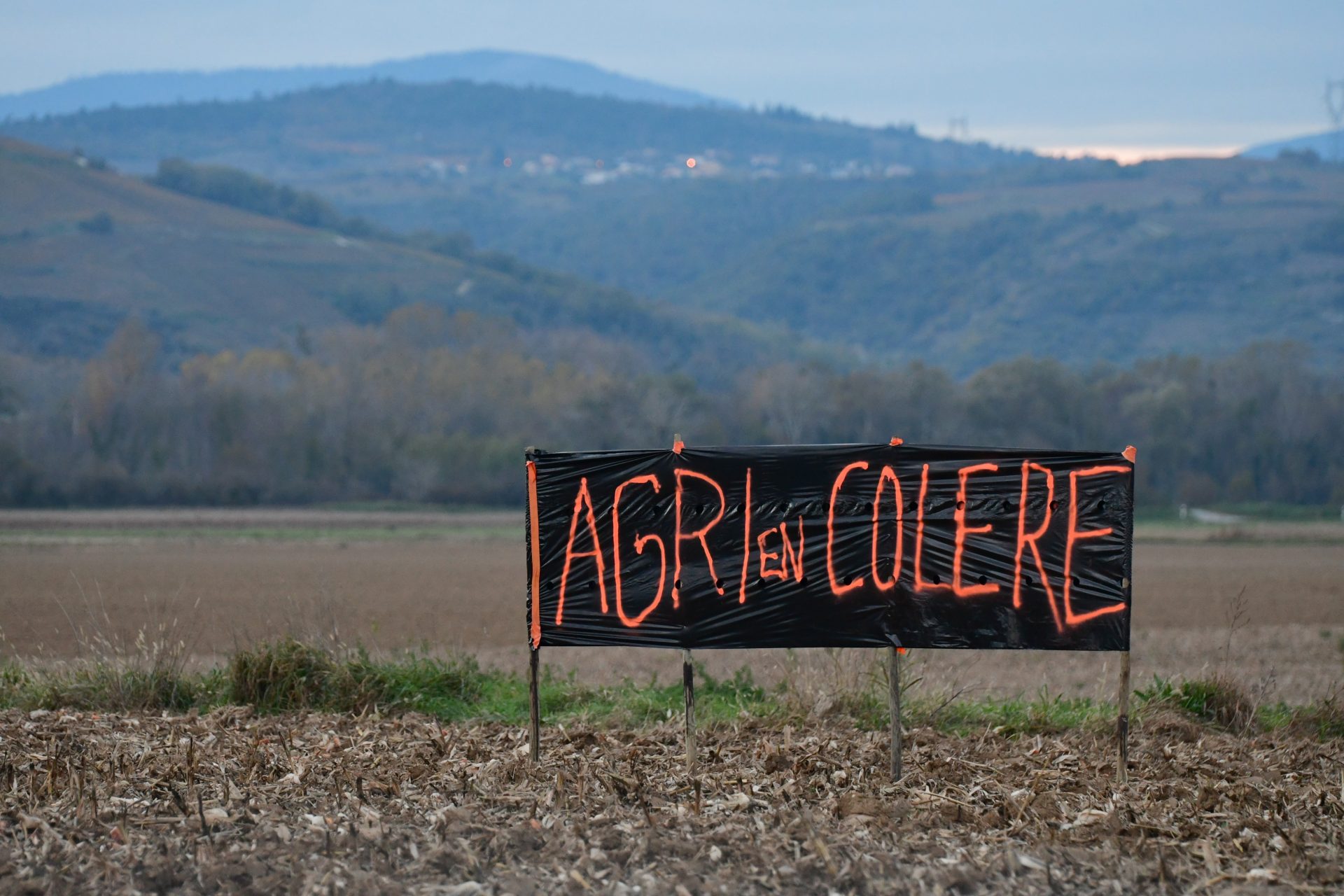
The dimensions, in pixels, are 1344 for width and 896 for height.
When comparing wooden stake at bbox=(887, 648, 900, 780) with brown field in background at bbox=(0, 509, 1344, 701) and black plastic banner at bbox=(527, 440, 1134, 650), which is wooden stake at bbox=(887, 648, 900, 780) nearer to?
black plastic banner at bbox=(527, 440, 1134, 650)

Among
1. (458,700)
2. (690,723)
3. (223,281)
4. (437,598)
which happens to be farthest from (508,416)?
(690,723)

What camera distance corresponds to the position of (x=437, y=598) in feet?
100

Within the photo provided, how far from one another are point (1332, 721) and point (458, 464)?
6658 cm

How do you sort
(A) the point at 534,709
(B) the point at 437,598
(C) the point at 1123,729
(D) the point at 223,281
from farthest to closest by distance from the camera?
(D) the point at 223,281 < (B) the point at 437,598 < (A) the point at 534,709 < (C) the point at 1123,729

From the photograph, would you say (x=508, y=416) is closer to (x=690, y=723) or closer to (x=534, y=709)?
(x=534, y=709)

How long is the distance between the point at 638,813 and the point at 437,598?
24.5m

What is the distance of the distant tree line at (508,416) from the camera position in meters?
72.9

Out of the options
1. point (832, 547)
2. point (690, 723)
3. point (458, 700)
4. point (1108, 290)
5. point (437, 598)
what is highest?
point (1108, 290)

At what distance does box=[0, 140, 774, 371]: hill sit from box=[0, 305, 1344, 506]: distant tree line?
1615cm

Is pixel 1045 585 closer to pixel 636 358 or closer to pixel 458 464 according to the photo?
pixel 458 464

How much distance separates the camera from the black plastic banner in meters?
7.61

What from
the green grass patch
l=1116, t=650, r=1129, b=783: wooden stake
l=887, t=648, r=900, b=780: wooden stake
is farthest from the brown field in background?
l=887, t=648, r=900, b=780: wooden stake

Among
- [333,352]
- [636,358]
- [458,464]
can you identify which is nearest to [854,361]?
[636,358]

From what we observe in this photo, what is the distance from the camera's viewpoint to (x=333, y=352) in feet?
328
